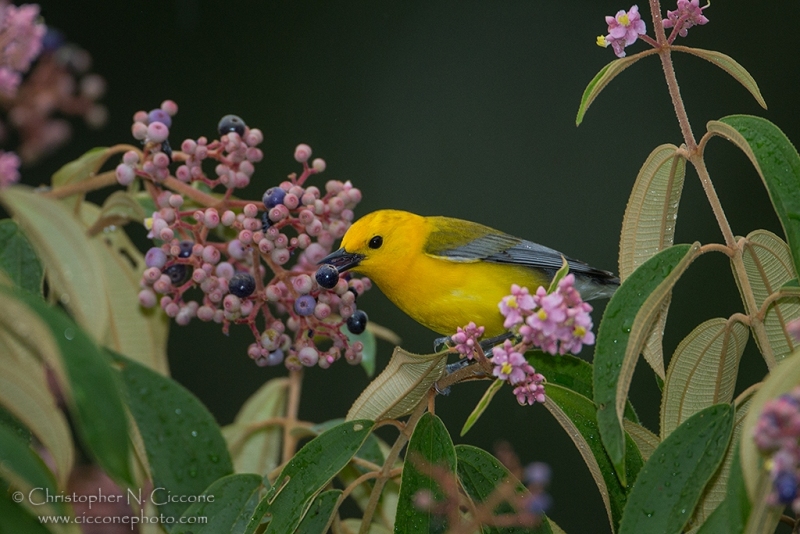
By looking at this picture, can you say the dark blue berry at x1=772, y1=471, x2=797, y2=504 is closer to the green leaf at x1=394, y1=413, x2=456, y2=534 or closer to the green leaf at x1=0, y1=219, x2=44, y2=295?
the green leaf at x1=394, y1=413, x2=456, y2=534

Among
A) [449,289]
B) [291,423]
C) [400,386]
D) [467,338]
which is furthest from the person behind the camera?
[449,289]

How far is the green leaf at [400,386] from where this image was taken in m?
1.30

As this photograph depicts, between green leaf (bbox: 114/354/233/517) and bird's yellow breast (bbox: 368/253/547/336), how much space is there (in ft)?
2.76

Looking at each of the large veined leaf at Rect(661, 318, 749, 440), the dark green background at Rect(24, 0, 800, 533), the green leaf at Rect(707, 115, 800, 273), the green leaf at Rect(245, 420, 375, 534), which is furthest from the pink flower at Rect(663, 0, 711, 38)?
the dark green background at Rect(24, 0, 800, 533)

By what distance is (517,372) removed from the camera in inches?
45.2

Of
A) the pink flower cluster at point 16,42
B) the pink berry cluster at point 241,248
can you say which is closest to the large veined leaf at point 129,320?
the pink berry cluster at point 241,248

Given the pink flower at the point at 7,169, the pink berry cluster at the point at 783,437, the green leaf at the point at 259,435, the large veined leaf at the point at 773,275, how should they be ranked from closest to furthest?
1. the pink berry cluster at the point at 783,437
2. the pink flower at the point at 7,169
3. the large veined leaf at the point at 773,275
4. the green leaf at the point at 259,435

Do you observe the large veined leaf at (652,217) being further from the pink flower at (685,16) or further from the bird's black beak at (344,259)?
the bird's black beak at (344,259)

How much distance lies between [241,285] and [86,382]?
0.75 meters

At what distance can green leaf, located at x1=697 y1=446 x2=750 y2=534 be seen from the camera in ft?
3.04

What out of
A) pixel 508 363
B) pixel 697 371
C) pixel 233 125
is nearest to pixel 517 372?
pixel 508 363

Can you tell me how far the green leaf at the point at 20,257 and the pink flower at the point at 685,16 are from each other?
1.13 meters

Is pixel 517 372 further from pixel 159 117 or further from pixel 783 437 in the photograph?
pixel 159 117

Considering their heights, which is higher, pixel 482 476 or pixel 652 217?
pixel 652 217
